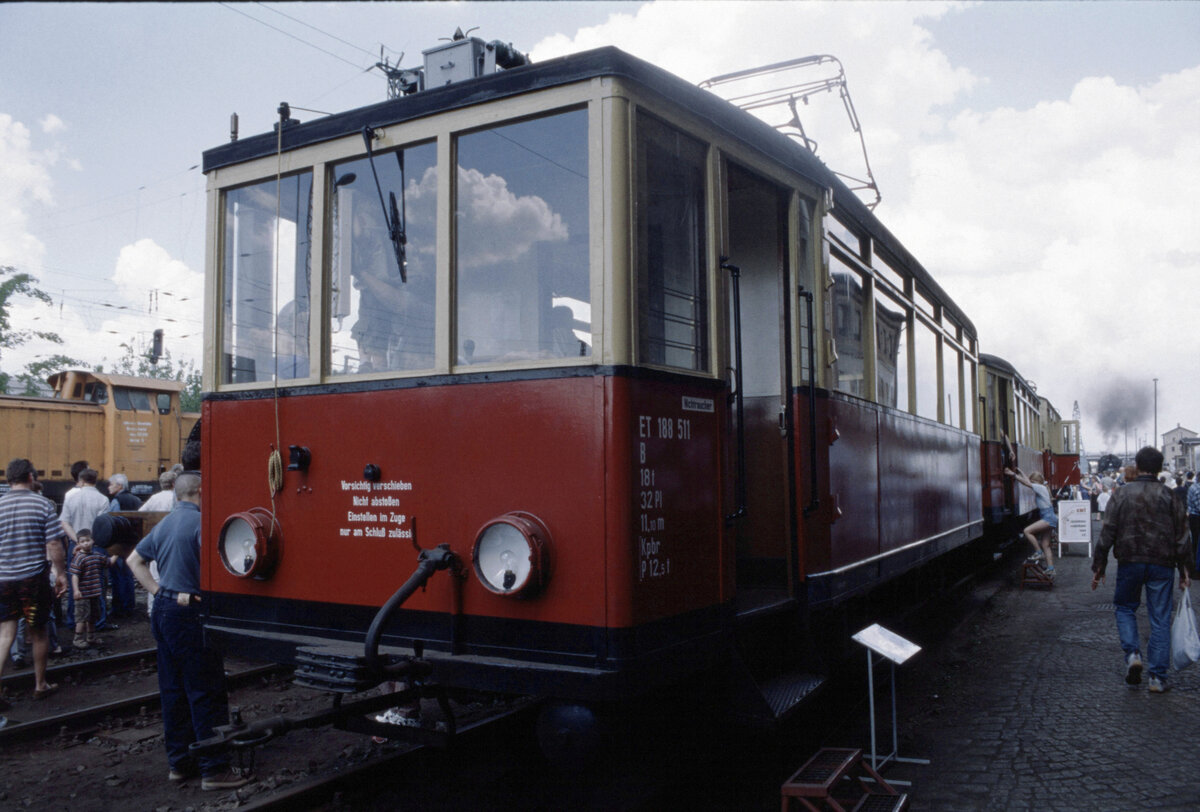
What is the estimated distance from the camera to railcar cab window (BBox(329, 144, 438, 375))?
3834 millimetres

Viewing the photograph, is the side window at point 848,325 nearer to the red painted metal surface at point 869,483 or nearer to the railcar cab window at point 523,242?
the red painted metal surface at point 869,483

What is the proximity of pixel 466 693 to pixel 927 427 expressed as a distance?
17.7ft

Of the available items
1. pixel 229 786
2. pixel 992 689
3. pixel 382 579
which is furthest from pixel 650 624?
pixel 992 689

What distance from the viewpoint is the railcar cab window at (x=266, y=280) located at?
13.9ft

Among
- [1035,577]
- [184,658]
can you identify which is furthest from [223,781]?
Answer: [1035,577]

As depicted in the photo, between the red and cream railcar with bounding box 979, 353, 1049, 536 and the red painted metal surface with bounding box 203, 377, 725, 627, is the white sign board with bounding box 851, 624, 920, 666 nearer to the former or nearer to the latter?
the red painted metal surface with bounding box 203, 377, 725, 627

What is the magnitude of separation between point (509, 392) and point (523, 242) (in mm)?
610

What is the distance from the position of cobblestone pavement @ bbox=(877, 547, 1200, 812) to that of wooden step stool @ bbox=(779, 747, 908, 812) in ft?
1.19

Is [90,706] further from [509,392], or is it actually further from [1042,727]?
[1042,727]

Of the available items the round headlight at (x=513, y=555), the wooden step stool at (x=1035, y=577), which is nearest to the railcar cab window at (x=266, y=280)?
the round headlight at (x=513, y=555)

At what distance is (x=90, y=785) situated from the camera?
4.98 m

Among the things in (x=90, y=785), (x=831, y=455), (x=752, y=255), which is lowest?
(x=90, y=785)

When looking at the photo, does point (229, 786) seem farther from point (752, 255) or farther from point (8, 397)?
point (8, 397)

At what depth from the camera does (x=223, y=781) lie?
190 inches
